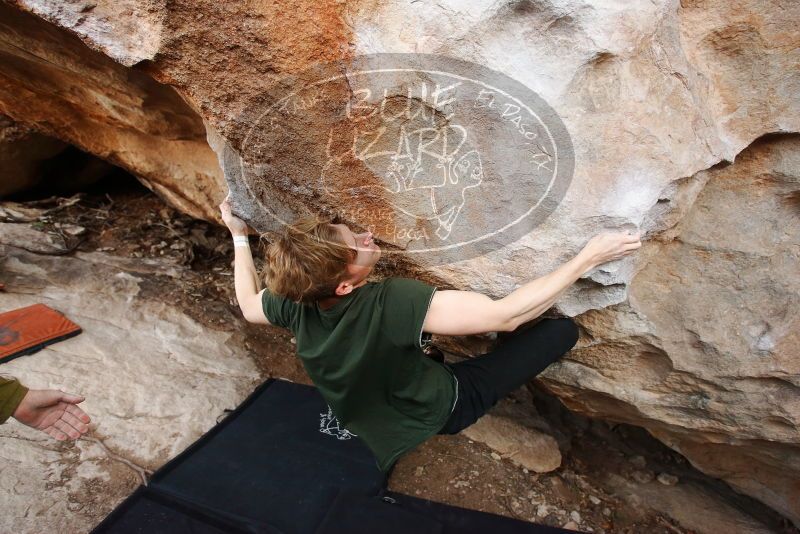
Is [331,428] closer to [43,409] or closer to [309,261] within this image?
[43,409]

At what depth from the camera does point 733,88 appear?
5.28 ft

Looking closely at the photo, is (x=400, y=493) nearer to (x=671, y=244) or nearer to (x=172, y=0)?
(x=671, y=244)

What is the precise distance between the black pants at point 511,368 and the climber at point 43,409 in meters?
1.23

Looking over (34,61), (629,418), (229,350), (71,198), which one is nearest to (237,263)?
(229,350)

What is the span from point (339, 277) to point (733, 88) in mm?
1317

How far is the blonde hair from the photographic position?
4.83 feet

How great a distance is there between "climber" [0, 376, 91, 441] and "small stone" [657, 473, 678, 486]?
2.53 m

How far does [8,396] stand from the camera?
5.23ft

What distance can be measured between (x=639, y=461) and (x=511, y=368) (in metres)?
1.38

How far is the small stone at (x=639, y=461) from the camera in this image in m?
2.69

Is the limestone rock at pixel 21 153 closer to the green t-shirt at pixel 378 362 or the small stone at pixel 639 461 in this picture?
the green t-shirt at pixel 378 362

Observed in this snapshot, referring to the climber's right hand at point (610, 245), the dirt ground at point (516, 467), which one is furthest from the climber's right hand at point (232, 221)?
the climber's right hand at point (610, 245)

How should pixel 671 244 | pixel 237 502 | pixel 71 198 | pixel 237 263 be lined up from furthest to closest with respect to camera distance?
pixel 71 198
pixel 237 502
pixel 237 263
pixel 671 244

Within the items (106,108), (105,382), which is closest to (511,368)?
(105,382)
